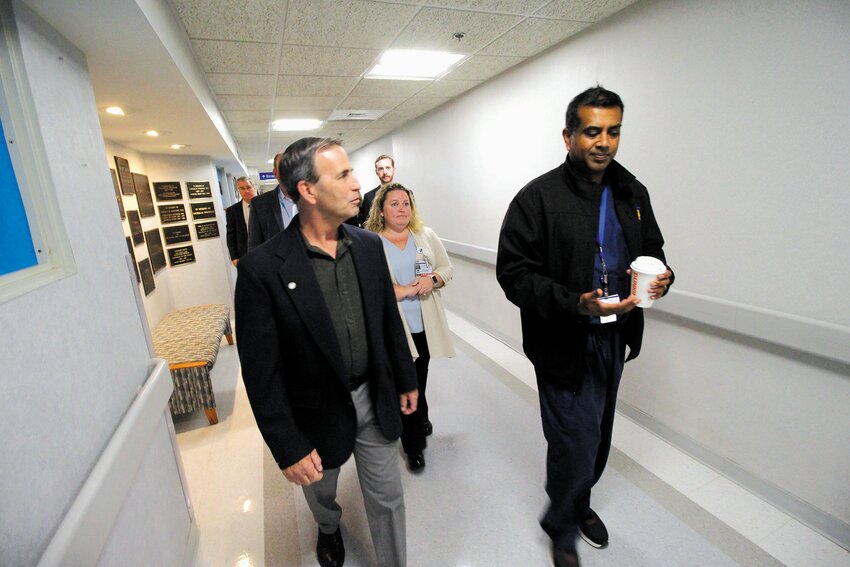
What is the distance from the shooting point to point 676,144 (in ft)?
7.28

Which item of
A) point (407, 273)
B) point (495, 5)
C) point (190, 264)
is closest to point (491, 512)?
point (407, 273)

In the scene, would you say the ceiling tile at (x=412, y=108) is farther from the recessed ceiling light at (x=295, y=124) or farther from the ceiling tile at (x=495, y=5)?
the ceiling tile at (x=495, y=5)

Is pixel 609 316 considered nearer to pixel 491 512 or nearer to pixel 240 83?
pixel 491 512

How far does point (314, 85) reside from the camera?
3584mm

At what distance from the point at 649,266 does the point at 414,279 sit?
1268 millimetres

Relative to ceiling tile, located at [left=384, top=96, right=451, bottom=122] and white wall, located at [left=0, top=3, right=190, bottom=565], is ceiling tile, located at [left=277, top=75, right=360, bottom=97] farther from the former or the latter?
white wall, located at [left=0, top=3, right=190, bottom=565]

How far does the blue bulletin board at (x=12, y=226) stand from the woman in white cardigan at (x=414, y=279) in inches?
57.0

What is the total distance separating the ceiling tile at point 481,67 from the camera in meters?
3.22

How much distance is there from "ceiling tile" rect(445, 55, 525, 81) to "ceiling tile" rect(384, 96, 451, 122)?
864mm

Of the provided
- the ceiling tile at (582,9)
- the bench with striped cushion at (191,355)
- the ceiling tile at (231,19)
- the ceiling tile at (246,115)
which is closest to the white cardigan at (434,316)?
the ceiling tile at (231,19)

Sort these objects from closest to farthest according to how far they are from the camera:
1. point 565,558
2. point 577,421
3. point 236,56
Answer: point 577,421 < point 565,558 < point 236,56

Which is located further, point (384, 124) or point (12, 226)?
point (384, 124)

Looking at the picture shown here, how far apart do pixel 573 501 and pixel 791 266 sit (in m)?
1.44

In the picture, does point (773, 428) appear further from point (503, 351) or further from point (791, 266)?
point (503, 351)
